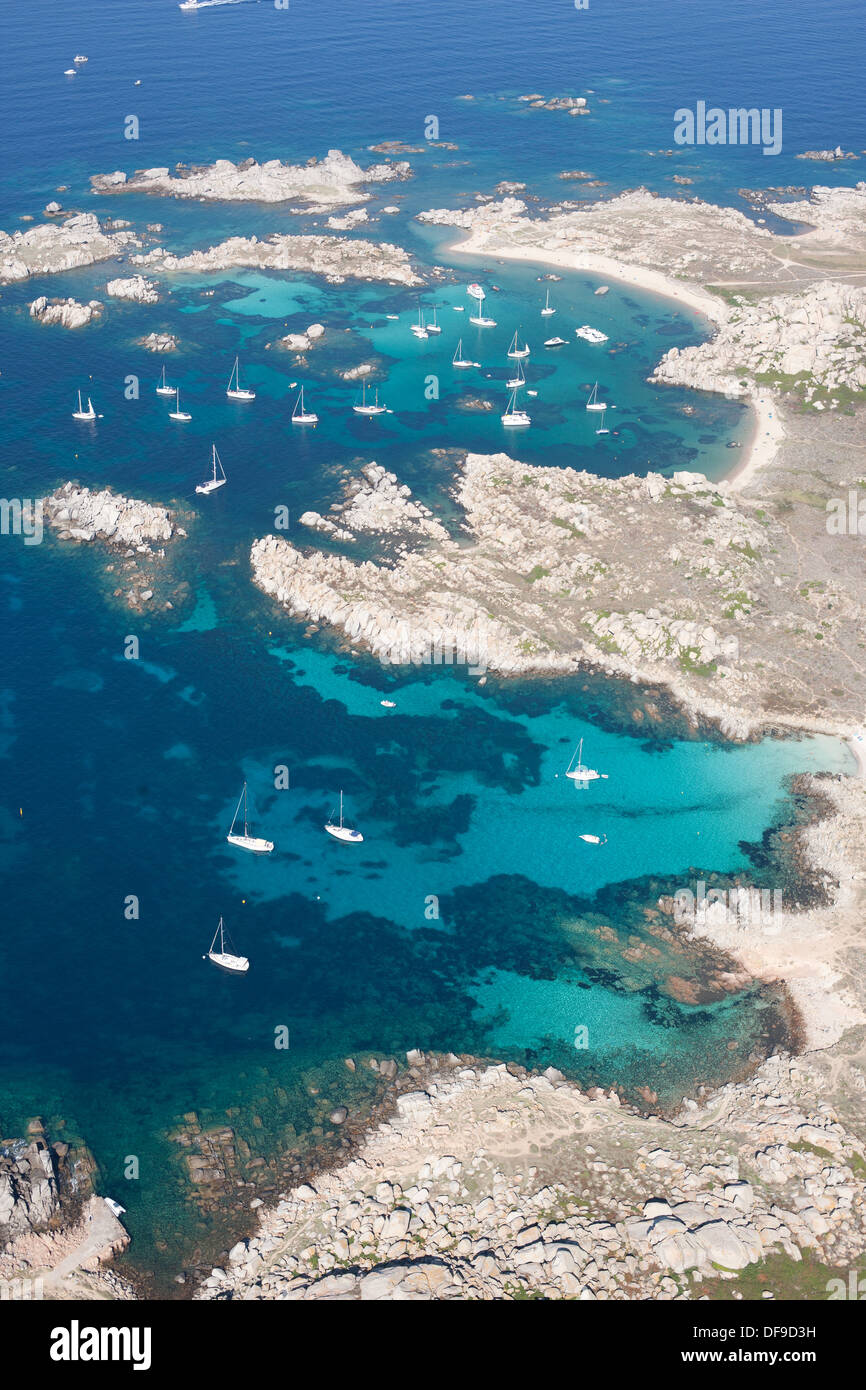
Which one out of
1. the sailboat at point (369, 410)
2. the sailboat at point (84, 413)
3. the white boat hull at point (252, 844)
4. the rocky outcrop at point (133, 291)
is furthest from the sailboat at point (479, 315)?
the white boat hull at point (252, 844)

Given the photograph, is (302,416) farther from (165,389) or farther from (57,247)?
(57,247)

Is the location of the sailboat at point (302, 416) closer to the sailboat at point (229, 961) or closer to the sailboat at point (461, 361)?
the sailboat at point (461, 361)

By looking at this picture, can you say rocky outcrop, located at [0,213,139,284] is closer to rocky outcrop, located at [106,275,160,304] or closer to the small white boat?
rocky outcrop, located at [106,275,160,304]

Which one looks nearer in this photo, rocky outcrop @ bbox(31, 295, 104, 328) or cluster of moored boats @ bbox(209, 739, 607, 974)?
cluster of moored boats @ bbox(209, 739, 607, 974)

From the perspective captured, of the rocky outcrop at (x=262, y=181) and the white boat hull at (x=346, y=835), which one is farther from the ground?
the rocky outcrop at (x=262, y=181)

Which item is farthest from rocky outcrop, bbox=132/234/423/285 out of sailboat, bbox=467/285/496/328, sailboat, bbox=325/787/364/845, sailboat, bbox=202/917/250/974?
sailboat, bbox=202/917/250/974

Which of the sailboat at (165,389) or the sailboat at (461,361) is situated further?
the sailboat at (461,361)

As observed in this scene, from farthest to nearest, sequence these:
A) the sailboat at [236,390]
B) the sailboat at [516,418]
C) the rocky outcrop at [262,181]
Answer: the rocky outcrop at [262,181]
the sailboat at [236,390]
the sailboat at [516,418]

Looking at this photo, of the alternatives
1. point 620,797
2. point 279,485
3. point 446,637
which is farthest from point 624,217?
point 620,797
